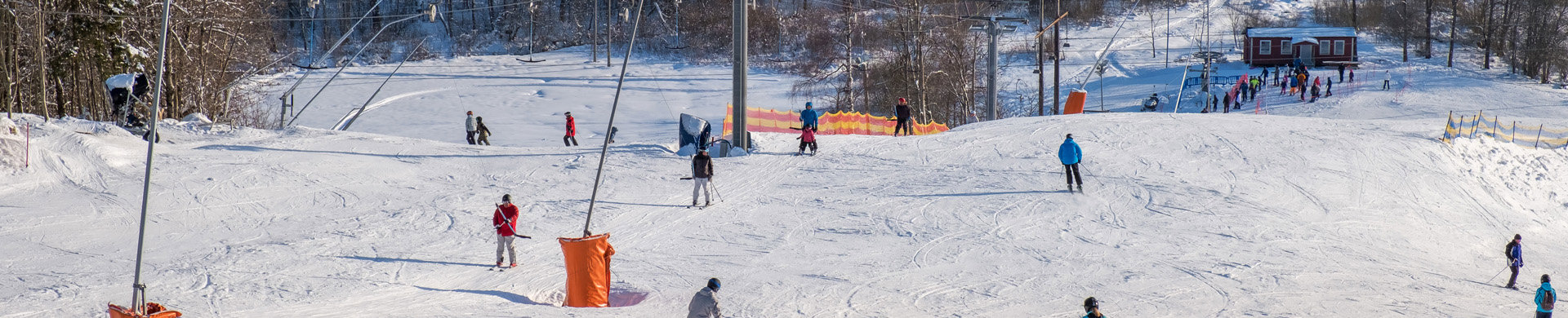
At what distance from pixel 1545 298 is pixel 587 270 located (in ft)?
33.4

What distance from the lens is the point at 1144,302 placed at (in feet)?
40.8

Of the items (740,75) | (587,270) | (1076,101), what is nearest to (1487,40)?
(1076,101)

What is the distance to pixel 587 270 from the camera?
1202 cm

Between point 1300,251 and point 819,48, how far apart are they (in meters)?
45.8

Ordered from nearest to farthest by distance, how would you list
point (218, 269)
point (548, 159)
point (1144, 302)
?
point (1144, 302), point (218, 269), point (548, 159)

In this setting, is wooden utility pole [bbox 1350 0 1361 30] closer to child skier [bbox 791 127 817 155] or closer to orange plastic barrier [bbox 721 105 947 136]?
orange plastic barrier [bbox 721 105 947 136]

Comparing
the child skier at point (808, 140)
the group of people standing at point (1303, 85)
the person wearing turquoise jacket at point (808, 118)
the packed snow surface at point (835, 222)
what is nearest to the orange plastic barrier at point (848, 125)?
the packed snow surface at point (835, 222)

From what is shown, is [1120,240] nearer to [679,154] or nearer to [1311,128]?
[679,154]

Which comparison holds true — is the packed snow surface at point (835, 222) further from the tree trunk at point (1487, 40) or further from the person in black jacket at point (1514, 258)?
the tree trunk at point (1487, 40)

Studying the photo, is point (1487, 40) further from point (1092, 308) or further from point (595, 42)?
point (1092, 308)

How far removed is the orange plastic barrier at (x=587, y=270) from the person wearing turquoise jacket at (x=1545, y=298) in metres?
9.93

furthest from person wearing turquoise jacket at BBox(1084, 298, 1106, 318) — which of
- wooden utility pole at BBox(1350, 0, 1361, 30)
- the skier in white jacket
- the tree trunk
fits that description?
wooden utility pole at BBox(1350, 0, 1361, 30)

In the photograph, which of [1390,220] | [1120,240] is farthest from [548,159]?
[1390,220]

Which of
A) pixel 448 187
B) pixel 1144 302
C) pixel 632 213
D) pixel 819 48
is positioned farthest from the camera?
pixel 819 48
